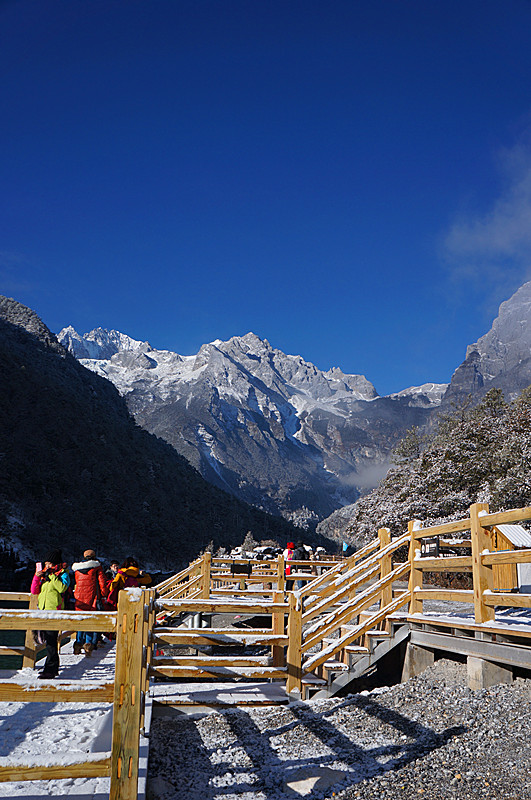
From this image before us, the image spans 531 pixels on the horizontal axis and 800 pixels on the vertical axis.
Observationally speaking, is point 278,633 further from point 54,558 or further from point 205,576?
point 205,576

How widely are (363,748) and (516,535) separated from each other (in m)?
4.05

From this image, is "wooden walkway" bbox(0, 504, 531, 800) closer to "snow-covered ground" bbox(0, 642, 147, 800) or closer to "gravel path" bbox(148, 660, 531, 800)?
"snow-covered ground" bbox(0, 642, 147, 800)

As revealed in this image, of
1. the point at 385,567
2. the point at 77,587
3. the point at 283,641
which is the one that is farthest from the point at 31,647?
the point at 385,567

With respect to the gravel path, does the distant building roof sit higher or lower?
higher

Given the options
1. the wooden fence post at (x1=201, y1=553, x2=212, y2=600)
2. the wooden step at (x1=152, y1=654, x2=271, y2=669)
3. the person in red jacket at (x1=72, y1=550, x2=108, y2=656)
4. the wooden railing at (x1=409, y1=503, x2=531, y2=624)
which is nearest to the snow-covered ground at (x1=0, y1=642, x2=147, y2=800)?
the wooden step at (x1=152, y1=654, x2=271, y2=669)

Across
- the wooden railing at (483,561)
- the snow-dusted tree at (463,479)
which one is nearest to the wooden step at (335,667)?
the wooden railing at (483,561)

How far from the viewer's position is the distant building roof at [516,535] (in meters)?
8.40

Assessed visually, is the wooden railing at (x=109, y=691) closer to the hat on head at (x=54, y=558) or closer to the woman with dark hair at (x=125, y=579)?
the hat on head at (x=54, y=558)

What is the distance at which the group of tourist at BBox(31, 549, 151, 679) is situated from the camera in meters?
8.20

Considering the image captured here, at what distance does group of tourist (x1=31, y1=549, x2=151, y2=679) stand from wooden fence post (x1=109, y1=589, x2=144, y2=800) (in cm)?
350

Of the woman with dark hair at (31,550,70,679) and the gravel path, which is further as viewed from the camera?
the woman with dark hair at (31,550,70,679)

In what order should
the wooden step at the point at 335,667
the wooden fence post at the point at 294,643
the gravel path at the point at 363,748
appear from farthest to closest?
the wooden step at the point at 335,667
the wooden fence post at the point at 294,643
the gravel path at the point at 363,748

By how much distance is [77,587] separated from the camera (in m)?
9.97

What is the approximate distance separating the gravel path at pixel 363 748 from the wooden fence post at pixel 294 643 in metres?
0.31
